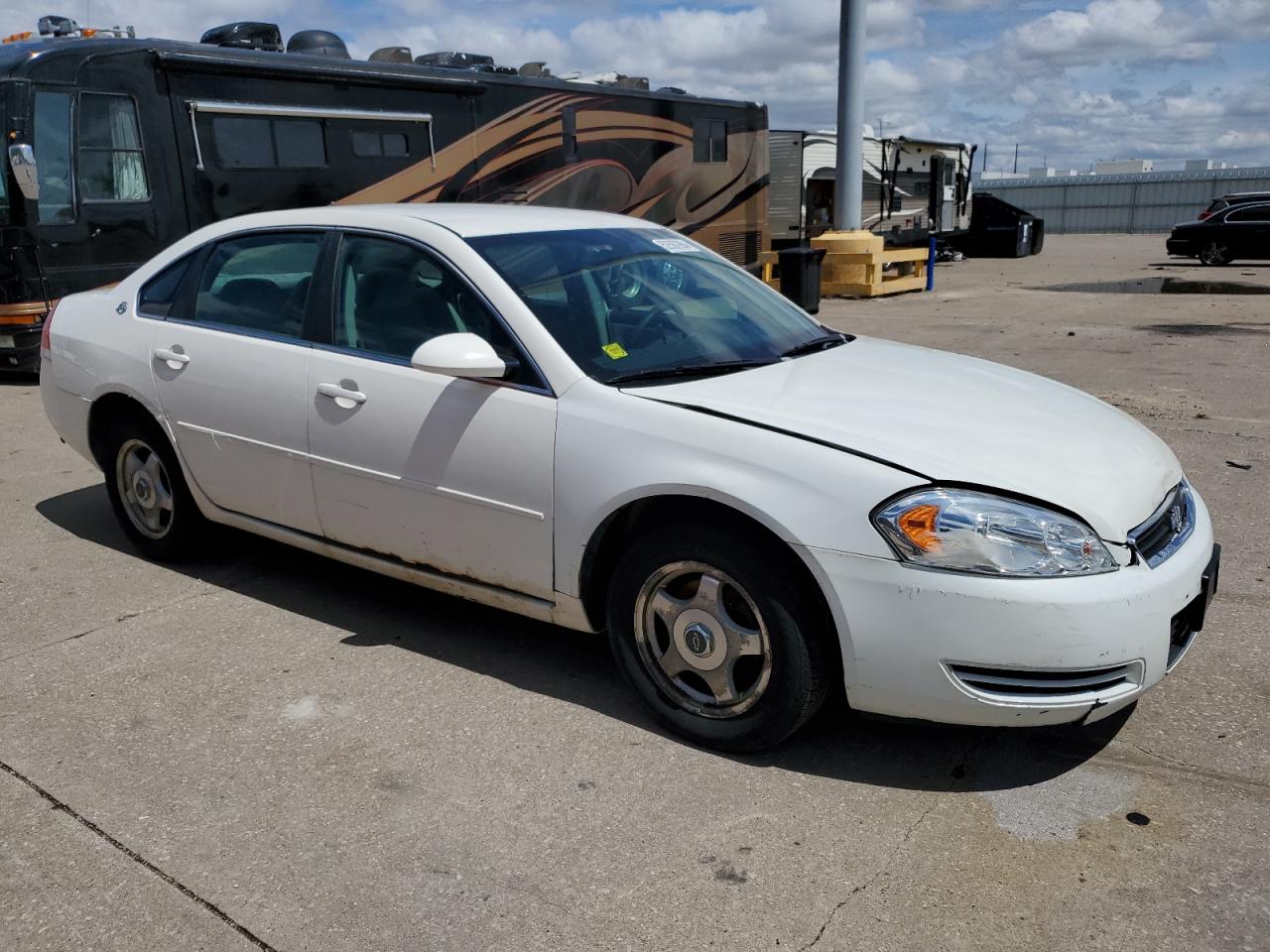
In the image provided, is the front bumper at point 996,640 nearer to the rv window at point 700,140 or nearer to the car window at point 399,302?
the car window at point 399,302

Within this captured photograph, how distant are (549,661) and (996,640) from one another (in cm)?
172

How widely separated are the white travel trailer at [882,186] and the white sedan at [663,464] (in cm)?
1886

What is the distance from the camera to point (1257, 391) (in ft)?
28.8

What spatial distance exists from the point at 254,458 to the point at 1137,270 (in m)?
23.2

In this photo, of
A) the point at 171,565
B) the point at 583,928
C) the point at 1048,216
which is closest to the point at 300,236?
the point at 171,565

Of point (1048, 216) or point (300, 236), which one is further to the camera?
point (1048, 216)

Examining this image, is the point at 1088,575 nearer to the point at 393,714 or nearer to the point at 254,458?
the point at 393,714

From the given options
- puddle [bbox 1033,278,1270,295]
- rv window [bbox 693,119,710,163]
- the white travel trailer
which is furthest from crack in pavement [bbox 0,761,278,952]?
the white travel trailer

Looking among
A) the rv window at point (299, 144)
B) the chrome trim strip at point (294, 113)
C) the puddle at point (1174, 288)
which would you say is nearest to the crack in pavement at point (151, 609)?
the chrome trim strip at point (294, 113)

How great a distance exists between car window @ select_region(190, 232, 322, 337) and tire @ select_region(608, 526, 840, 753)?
1.82 meters

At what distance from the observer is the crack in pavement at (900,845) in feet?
8.42

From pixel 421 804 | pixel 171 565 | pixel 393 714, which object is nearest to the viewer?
pixel 421 804

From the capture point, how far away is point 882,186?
989 inches

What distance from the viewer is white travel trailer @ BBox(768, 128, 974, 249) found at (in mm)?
22875
